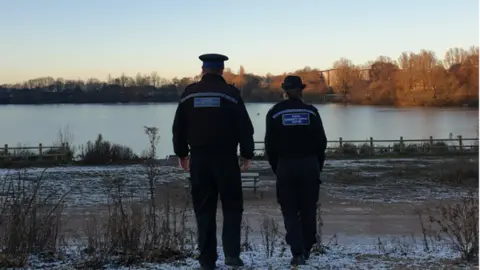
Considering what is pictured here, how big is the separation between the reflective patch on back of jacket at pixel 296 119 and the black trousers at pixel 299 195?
0.30 m

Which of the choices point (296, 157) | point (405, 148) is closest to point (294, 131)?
point (296, 157)

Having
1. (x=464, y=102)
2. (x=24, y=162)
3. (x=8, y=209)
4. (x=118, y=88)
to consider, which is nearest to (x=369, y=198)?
(x=8, y=209)

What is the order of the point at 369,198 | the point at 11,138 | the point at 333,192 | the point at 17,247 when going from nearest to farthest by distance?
the point at 17,247, the point at 369,198, the point at 333,192, the point at 11,138

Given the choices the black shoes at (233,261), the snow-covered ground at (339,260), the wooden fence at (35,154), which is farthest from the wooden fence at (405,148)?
the black shoes at (233,261)

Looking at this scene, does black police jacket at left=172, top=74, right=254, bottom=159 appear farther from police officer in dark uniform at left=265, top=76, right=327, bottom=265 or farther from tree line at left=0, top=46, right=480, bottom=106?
tree line at left=0, top=46, right=480, bottom=106

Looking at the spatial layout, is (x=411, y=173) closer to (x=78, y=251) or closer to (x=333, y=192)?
(x=333, y=192)

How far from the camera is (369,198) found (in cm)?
1722

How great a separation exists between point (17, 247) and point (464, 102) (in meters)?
92.4

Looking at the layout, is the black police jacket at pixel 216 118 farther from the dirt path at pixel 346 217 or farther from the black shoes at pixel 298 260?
the dirt path at pixel 346 217

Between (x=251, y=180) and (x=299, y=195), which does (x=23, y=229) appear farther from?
(x=251, y=180)

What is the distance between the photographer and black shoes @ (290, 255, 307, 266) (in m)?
4.72

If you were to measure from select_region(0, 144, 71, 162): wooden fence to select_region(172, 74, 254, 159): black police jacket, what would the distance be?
88.5 ft

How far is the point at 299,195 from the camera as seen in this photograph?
5020 millimetres

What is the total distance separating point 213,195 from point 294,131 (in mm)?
943
